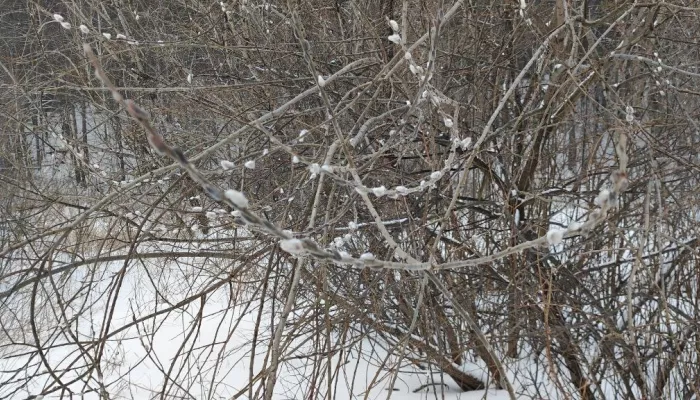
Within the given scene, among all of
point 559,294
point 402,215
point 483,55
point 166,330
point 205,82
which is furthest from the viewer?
point 166,330

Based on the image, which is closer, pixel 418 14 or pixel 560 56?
pixel 560 56

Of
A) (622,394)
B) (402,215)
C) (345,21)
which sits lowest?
(622,394)

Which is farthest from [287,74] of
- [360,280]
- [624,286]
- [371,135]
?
[624,286]

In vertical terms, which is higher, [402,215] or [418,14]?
[418,14]

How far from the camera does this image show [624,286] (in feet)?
11.0

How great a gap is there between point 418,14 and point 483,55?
482 mm

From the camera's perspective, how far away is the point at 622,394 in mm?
3209

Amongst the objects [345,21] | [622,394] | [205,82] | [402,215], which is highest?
[205,82]

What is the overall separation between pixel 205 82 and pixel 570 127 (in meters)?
2.47

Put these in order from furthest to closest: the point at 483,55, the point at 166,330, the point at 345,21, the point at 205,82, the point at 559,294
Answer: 1. the point at 166,330
2. the point at 205,82
3. the point at 345,21
4. the point at 483,55
5. the point at 559,294

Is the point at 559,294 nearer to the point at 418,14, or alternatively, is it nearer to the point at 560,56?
the point at 560,56

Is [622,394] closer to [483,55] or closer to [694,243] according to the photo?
[694,243]

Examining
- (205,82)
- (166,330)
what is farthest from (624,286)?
(166,330)

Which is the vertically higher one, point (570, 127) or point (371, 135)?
point (570, 127)
